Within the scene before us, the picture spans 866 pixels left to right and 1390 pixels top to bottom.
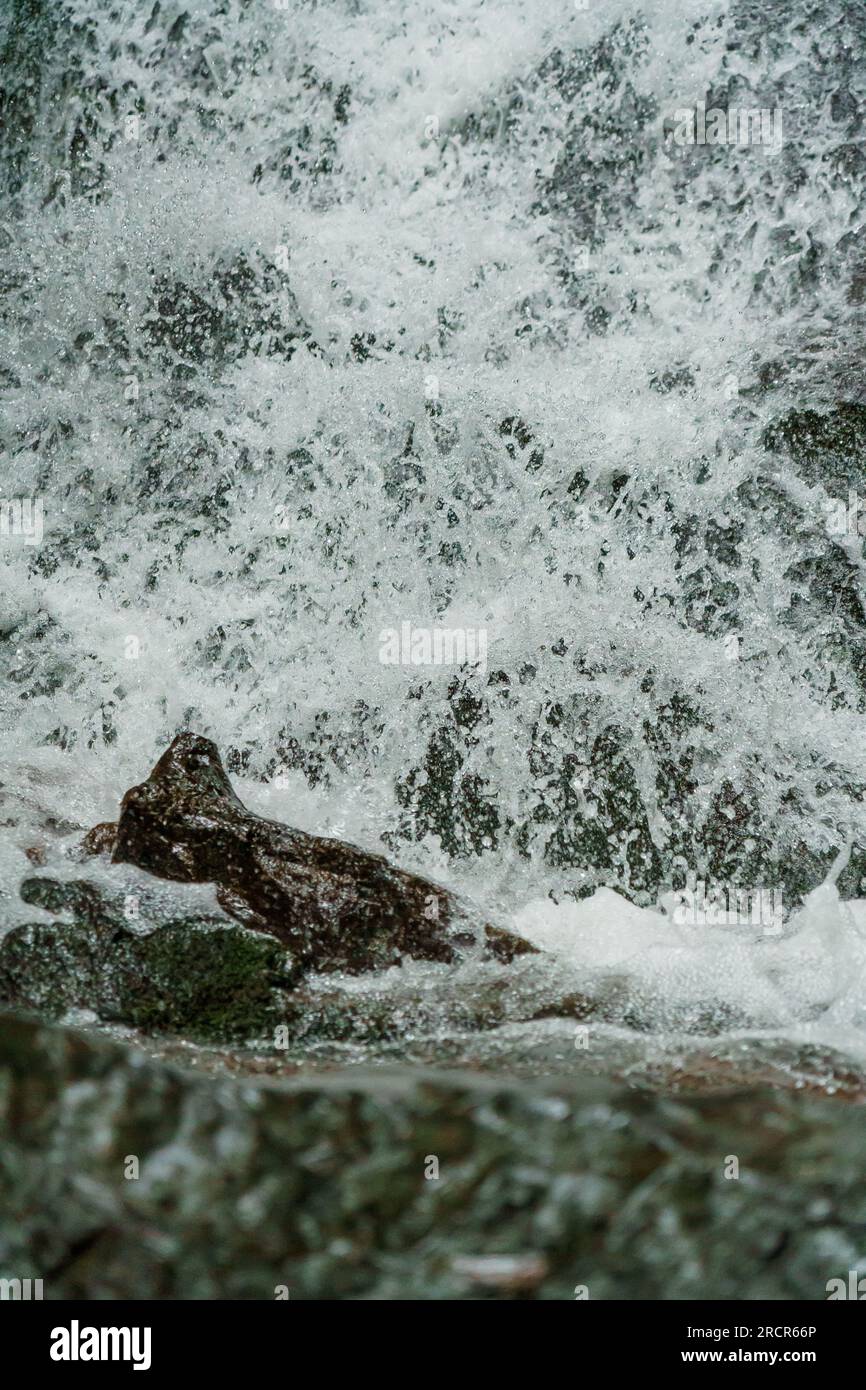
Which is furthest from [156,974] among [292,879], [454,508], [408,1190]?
[454,508]

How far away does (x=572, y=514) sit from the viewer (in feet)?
19.1

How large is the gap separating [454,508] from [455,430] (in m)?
0.38

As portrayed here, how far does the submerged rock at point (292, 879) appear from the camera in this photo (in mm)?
3957

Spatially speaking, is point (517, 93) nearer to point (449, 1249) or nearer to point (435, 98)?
point (435, 98)

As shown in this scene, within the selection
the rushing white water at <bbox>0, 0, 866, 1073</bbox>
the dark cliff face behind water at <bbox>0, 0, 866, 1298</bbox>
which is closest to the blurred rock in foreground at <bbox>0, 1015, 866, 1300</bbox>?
the dark cliff face behind water at <bbox>0, 0, 866, 1298</bbox>

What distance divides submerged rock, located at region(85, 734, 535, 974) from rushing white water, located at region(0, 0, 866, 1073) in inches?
19.5

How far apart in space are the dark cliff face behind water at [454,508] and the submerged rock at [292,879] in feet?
0.23

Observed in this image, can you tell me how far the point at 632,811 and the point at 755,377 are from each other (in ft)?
6.60

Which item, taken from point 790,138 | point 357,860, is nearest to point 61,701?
point 357,860

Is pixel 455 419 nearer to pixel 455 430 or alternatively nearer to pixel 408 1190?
pixel 455 430

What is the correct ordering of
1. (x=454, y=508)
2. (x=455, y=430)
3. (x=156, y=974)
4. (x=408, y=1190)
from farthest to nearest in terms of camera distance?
(x=455, y=430) → (x=454, y=508) → (x=156, y=974) → (x=408, y=1190)

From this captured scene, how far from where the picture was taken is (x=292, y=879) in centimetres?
414

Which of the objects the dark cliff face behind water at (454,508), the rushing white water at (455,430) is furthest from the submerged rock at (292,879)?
the rushing white water at (455,430)

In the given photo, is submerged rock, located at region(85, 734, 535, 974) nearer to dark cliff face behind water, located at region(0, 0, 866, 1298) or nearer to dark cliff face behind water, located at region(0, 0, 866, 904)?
dark cliff face behind water, located at region(0, 0, 866, 1298)
